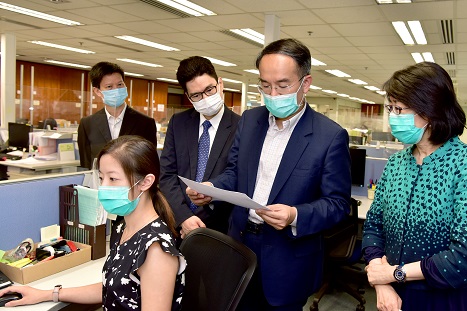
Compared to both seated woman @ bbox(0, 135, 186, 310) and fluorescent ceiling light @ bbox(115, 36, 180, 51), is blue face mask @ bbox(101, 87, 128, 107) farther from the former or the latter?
fluorescent ceiling light @ bbox(115, 36, 180, 51)

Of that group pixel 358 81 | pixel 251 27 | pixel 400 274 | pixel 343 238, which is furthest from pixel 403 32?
pixel 358 81

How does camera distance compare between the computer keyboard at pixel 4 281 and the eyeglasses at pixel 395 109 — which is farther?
the computer keyboard at pixel 4 281

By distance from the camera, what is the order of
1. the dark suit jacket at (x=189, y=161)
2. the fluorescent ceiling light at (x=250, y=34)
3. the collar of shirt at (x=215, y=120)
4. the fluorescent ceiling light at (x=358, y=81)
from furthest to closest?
the fluorescent ceiling light at (x=358, y=81) < the fluorescent ceiling light at (x=250, y=34) < the collar of shirt at (x=215, y=120) < the dark suit jacket at (x=189, y=161)

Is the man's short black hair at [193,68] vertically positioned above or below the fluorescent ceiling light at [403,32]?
below

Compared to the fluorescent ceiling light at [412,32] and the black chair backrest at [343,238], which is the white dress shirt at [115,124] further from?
the fluorescent ceiling light at [412,32]

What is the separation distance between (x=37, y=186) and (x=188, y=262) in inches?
40.2

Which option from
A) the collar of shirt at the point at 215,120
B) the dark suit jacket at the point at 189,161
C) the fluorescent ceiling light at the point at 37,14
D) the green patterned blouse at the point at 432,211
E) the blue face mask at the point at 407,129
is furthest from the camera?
the fluorescent ceiling light at the point at 37,14

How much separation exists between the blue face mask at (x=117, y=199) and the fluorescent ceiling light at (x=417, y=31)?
4.95 m

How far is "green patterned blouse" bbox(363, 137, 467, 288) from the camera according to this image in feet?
3.84

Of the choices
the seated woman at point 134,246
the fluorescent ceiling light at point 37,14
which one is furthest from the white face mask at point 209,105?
the fluorescent ceiling light at point 37,14

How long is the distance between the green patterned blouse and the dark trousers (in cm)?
43

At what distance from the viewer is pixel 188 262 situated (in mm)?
1376

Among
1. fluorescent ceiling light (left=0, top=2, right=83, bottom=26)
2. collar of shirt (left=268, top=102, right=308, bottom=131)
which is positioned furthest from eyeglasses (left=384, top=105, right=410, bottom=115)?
fluorescent ceiling light (left=0, top=2, right=83, bottom=26)

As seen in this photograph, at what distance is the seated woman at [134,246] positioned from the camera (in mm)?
1195
